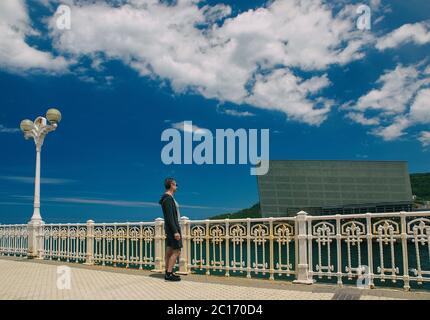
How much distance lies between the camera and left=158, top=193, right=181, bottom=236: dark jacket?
8.76 meters

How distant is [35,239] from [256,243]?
10.1 meters

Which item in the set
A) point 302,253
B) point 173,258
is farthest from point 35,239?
point 302,253

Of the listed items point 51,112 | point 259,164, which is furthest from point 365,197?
point 51,112

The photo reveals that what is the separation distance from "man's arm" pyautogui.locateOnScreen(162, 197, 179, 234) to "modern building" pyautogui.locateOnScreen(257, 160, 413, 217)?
196ft

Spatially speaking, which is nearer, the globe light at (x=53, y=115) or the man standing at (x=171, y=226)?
the man standing at (x=171, y=226)

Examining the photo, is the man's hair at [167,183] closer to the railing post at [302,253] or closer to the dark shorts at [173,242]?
the dark shorts at [173,242]

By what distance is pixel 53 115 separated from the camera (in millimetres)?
15844

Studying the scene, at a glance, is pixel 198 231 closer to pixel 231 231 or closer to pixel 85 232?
pixel 231 231

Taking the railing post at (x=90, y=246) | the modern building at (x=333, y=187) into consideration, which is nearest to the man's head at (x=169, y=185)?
the railing post at (x=90, y=246)

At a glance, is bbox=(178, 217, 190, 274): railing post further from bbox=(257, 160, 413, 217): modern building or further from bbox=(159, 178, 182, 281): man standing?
bbox=(257, 160, 413, 217): modern building

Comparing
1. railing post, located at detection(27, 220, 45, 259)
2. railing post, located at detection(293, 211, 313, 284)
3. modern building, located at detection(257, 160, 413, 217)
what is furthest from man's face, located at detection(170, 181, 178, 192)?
modern building, located at detection(257, 160, 413, 217)

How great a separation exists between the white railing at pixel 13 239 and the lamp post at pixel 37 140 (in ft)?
2.01

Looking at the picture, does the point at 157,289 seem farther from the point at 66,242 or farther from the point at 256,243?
the point at 66,242

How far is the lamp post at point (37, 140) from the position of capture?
15820 millimetres
